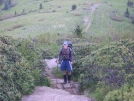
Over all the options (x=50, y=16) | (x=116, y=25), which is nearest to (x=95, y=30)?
(x=116, y=25)

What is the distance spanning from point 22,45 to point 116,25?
60.8 metres

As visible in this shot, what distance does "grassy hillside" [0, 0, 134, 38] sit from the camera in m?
66.9

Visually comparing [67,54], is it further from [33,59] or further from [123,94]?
[123,94]

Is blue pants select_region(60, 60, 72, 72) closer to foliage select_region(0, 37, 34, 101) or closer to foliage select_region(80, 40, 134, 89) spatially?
foliage select_region(80, 40, 134, 89)

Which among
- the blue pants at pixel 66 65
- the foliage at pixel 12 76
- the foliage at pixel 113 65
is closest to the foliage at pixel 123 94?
the foliage at pixel 113 65

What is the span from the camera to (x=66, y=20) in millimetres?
76625

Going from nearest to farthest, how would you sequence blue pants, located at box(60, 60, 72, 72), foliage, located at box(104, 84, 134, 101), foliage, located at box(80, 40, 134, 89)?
foliage, located at box(104, 84, 134, 101) < foliage, located at box(80, 40, 134, 89) < blue pants, located at box(60, 60, 72, 72)

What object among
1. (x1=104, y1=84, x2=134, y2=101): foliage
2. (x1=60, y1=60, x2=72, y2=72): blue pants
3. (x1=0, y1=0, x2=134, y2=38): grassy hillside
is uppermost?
(x1=104, y1=84, x2=134, y2=101): foliage

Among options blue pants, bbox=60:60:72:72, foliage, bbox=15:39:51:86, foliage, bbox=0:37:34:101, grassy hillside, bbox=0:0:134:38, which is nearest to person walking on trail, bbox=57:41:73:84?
blue pants, bbox=60:60:72:72

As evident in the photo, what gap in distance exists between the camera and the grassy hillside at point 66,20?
219 ft

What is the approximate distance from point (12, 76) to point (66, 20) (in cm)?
6790

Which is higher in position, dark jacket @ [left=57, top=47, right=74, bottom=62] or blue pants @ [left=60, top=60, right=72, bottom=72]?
dark jacket @ [left=57, top=47, right=74, bottom=62]

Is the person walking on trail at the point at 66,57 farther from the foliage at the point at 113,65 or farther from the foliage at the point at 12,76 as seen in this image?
the foliage at the point at 12,76

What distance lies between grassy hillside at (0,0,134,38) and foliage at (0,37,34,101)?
4578 centimetres
